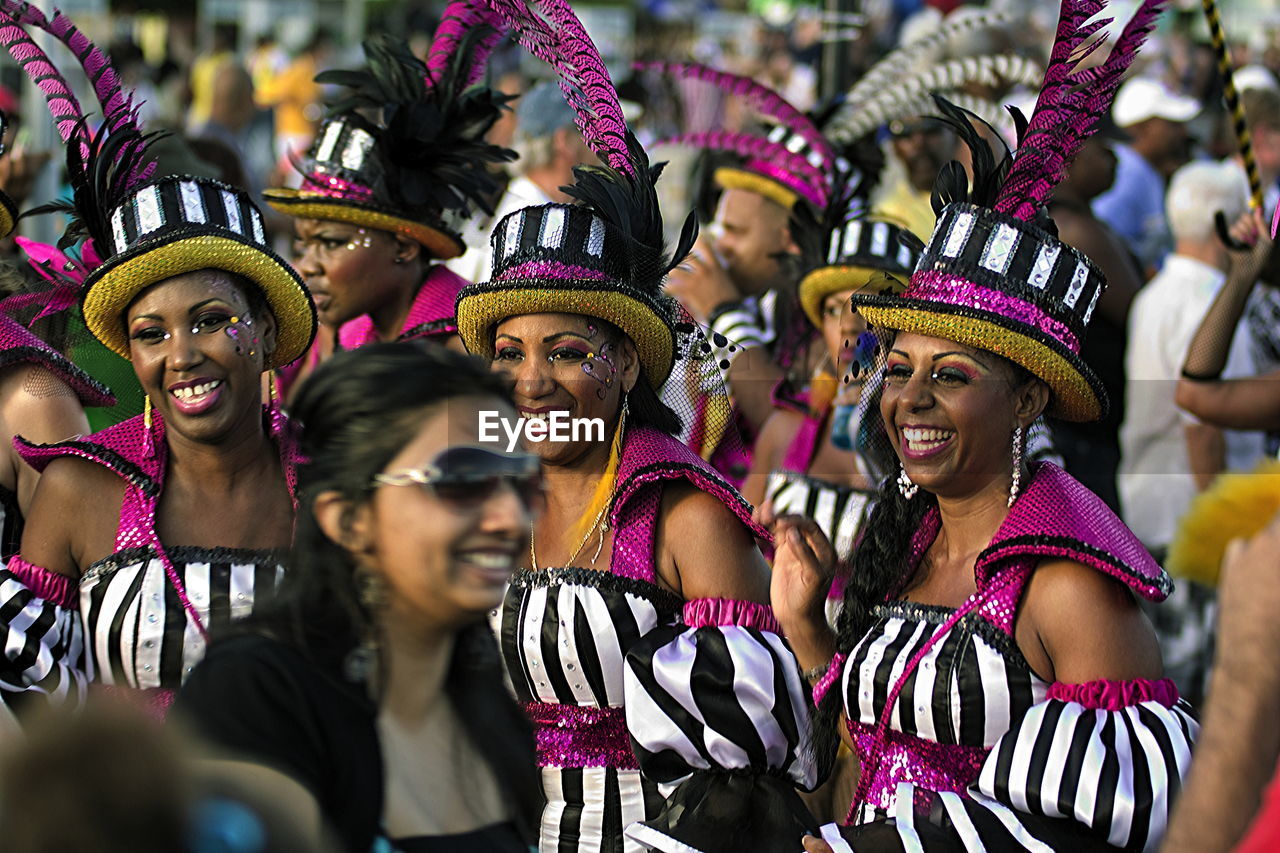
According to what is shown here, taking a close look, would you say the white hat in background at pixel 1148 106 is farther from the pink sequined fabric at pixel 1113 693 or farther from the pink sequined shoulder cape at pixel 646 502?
the pink sequined fabric at pixel 1113 693

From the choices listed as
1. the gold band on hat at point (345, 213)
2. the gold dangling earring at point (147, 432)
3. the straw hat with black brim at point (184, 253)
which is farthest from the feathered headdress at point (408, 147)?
the gold dangling earring at point (147, 432)

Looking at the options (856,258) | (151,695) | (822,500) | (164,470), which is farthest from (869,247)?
(151,695)

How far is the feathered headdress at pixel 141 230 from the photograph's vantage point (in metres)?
3.46

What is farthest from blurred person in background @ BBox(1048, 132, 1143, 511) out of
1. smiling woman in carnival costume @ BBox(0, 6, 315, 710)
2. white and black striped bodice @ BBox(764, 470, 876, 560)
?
smiling woman in carnival costume @ BBox(0, 6, 315, 710)

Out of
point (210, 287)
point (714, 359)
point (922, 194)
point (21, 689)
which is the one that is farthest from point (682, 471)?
point (922, 194)

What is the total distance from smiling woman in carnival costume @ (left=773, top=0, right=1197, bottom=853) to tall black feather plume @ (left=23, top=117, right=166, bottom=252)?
1707mm

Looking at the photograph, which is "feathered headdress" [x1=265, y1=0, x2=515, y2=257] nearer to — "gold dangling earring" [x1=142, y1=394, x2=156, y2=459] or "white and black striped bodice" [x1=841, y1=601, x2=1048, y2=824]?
"gold dangling earring" [x1=142, y1=394, x2=156, y2=459]

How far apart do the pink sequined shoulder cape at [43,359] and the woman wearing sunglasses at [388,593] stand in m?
2.00

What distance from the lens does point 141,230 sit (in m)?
3.51

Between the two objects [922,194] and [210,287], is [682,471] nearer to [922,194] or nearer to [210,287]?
[210,287]

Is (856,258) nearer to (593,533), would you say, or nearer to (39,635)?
(593,533)

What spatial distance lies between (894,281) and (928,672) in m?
0.94

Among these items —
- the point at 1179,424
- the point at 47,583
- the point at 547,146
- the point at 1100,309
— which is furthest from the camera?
the point at 547,146

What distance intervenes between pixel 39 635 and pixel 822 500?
2574 millimetres
